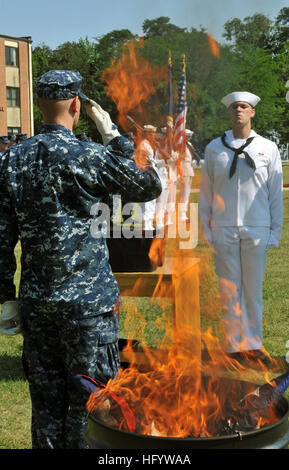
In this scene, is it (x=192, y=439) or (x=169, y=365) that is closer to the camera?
(x=192, y=439)

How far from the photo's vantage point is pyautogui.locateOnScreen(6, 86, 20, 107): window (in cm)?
4603

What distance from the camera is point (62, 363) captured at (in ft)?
8.92

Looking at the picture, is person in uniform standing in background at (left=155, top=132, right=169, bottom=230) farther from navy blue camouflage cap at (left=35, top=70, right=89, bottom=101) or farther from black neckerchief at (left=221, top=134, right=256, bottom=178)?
navy blue camouflage cap at (left=35, top=70, right=89, bottom=101)

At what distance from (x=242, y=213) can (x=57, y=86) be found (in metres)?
2.71

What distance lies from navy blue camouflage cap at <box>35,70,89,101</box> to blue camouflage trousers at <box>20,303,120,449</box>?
0.98 meters

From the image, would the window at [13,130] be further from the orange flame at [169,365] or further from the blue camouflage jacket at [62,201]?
the blue camouflage jacket at [62,201]

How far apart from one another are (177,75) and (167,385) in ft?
15.0

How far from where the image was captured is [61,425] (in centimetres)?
275

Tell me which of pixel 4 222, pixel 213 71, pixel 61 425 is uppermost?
pixel 213 71

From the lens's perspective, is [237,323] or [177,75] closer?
[237,323]

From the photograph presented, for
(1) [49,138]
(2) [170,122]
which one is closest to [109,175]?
(1) [49,138]

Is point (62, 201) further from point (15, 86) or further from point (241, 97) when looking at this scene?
point (15, 86)

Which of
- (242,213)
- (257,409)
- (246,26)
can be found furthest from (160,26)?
(257,409)
